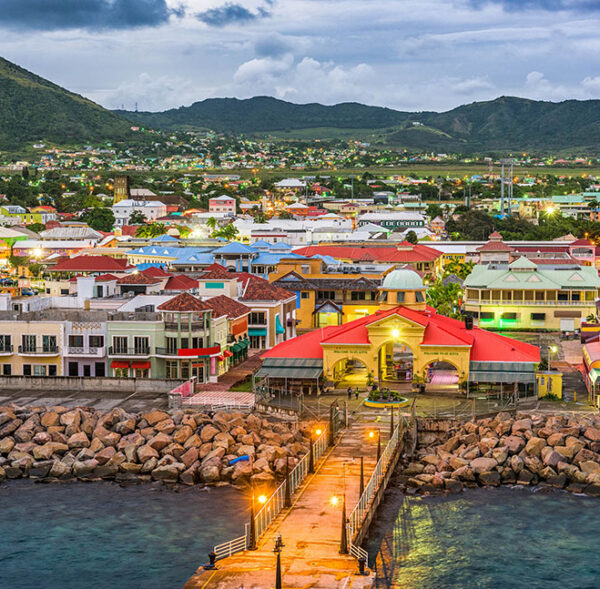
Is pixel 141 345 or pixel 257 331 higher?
pixel 141 345

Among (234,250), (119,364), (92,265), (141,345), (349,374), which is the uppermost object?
(234,250)

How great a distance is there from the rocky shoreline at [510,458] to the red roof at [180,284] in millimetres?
34683

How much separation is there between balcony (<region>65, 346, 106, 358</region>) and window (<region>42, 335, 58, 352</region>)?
0.86 metres

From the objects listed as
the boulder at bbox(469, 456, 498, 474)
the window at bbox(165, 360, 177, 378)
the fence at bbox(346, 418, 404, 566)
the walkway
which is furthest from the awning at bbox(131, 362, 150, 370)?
the boulder at bbox(469, 456, 498, 474)

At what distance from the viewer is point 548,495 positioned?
4012 cm

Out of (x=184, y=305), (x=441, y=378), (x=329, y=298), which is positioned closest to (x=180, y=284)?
(x=329, y=298)

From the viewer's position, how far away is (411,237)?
149750 millimetres

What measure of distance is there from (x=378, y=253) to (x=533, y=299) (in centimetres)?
3615

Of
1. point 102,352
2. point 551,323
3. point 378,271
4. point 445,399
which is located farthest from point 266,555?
point 378,271

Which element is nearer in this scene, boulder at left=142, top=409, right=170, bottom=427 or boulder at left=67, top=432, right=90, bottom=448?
boulder at left=67, top=432, right=90, bottom=448

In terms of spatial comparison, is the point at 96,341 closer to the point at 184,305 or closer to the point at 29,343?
the point at 29,343

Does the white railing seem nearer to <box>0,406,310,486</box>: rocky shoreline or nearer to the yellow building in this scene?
<box>0,406,310,486</box>: rocky shoreline

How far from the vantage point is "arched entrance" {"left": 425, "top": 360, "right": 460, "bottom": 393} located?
5438 centimetres

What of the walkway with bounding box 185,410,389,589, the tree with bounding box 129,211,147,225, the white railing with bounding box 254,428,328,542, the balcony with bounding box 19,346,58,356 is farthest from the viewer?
the tree with bounding box 129,211,147,225
